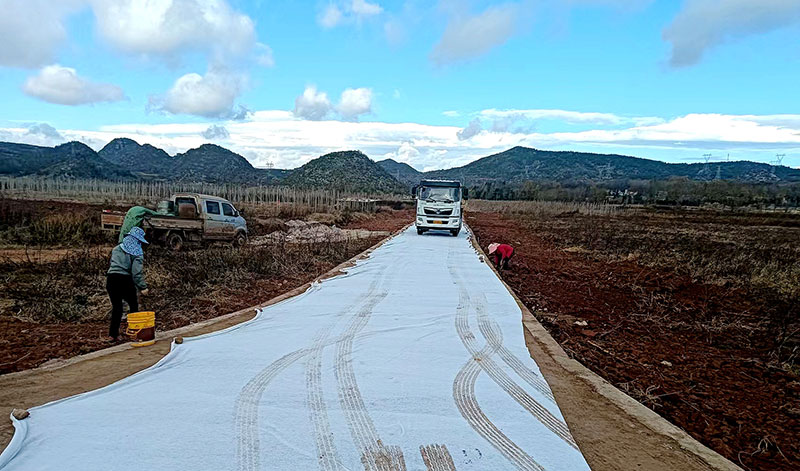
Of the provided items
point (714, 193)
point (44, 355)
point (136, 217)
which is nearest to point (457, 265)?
point (136, 217)

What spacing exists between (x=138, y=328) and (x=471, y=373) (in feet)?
10.5

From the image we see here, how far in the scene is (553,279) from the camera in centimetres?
1027

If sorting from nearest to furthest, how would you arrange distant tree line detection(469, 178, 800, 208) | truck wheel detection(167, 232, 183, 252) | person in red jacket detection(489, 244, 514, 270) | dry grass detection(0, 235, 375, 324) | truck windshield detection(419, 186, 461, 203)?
dry grass detection(0, 235, 375, 324)
person in red jacket detection(489, 244, 514, 270)
truck wheel detection(167, 232, 183, 252)
truck windshield detection(419, 186, 461, 203)
distant tree line detection(469, 178, 800, 208)

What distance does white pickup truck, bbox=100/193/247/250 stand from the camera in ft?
43.1

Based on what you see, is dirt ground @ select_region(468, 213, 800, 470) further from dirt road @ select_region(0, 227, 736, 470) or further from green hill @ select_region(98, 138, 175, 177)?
green hill @ select_region(98, 138, 175, 177)

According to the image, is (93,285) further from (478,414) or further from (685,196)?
(685,196)

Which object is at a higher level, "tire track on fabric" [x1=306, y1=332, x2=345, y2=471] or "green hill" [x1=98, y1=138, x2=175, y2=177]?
"green hill" [x1=98, y1=138, x2=175, y2=177]

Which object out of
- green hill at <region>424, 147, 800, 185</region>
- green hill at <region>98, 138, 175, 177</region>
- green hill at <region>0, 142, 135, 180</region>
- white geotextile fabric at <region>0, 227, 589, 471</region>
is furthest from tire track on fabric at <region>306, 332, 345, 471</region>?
green hill at <region>424, 147, 800, 185</region>

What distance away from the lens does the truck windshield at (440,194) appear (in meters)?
17.5

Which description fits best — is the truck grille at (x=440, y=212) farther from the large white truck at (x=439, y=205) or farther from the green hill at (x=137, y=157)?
the green hill at (x=137, y=157)

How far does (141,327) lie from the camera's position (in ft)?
15.1

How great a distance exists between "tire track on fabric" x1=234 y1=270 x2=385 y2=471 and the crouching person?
2.03 m

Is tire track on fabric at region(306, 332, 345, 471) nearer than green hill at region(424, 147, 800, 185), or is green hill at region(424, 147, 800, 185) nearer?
tire track on fabric at region(306, 332, 345, 471)

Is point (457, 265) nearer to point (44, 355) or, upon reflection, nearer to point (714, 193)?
point (44, 355)
